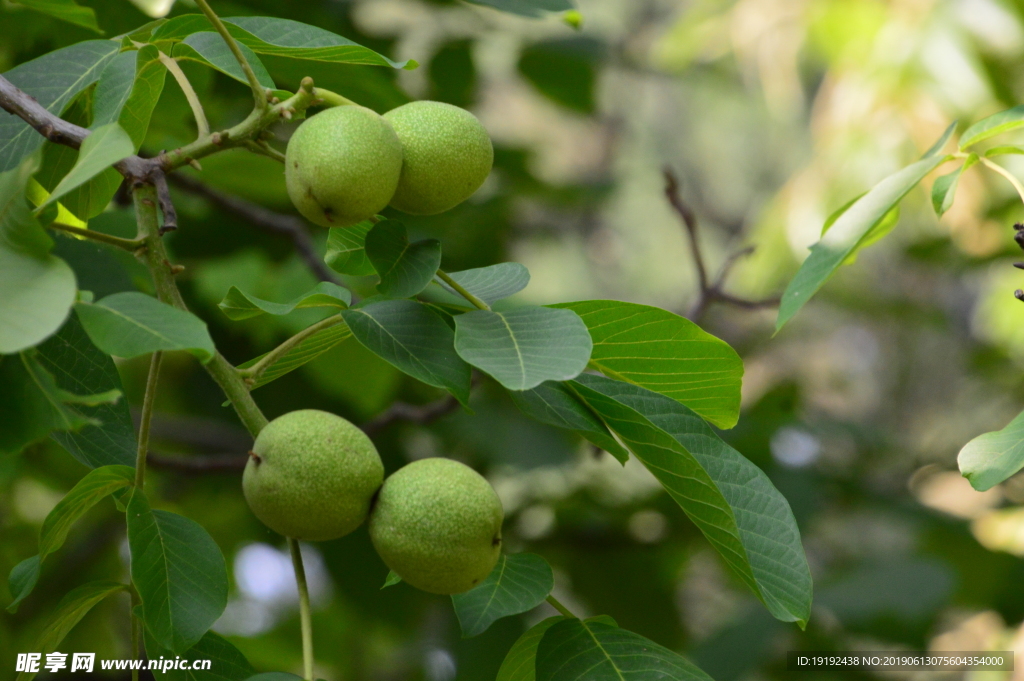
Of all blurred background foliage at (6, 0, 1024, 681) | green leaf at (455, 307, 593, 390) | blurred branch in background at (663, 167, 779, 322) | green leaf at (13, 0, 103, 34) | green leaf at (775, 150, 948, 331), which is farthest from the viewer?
blurred background foliage at (6, 0, 1024, 681)

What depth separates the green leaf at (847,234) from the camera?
85 cm

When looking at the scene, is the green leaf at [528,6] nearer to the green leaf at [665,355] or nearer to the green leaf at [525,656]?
the green leaf at [665,355]

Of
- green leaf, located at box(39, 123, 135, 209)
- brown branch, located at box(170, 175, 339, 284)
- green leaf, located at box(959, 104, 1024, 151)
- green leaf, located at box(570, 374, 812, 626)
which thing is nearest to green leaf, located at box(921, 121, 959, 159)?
green leaf, located at box(959, 104, 1024, 151)

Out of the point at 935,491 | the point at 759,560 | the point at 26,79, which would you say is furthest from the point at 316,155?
the point at 935,491

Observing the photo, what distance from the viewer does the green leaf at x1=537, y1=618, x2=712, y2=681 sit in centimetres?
76

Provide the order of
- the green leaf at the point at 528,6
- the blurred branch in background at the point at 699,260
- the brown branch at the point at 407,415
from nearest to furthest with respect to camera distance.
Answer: the green leaf at the point at 528,6, the blurred branch in background at the point at 699,260, the brown branch at the point at 407,415

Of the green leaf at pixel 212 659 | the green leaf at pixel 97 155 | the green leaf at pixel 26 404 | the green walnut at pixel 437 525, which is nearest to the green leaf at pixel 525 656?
the green walnut at pixel 437 525

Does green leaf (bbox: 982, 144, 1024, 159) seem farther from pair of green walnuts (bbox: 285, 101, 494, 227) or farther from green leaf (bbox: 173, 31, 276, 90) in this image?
green leaf (bbox: 173, 31, 276, 90)

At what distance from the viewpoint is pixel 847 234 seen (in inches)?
34.9

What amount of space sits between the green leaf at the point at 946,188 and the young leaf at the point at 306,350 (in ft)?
2.12

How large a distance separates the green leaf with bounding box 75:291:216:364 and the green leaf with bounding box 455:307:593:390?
195 mm

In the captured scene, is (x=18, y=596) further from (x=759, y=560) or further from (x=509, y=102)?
(x=509, y=102)

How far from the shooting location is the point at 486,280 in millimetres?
848

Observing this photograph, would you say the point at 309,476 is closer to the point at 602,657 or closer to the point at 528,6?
the point at 602,657
